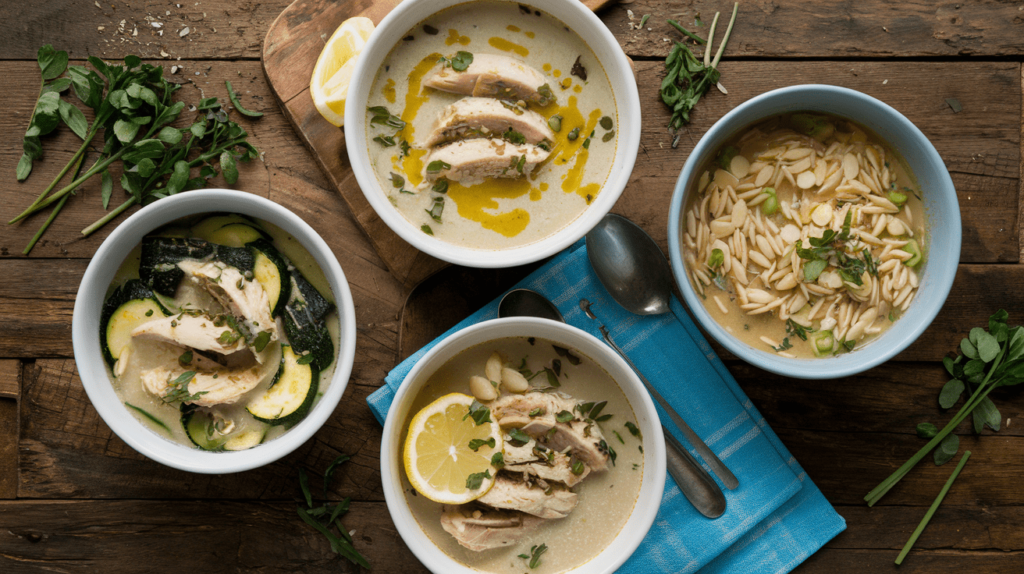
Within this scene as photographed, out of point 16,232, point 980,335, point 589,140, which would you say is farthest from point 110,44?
point 980,335

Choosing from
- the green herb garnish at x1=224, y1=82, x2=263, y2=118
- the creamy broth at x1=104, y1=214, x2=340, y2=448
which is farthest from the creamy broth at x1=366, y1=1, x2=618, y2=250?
the green herb garnish at x1=224, y1=82, x2=263, y2=118

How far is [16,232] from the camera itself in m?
2.07

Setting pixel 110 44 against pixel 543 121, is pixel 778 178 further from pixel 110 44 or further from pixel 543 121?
pixel 110 44

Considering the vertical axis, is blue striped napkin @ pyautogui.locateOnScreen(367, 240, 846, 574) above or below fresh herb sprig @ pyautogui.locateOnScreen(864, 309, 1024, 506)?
below

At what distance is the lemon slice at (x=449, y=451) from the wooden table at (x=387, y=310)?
33cm

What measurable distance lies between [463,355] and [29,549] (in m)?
1.66

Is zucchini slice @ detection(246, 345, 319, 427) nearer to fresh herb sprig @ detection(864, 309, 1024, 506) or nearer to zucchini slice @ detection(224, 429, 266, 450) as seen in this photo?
zucchini slice @ detection(224, 429, 266, 450)

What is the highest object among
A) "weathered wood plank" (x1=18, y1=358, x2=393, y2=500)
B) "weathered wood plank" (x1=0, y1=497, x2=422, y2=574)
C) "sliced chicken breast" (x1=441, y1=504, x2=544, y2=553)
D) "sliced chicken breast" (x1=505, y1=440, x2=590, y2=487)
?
"sliced chicken breast" (x1=505, y1=440, x2=590, y2=487)

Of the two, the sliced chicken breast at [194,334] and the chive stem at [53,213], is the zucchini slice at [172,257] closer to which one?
the sliced chicken breast at [194,334]

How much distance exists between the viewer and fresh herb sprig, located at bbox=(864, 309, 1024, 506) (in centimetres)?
210

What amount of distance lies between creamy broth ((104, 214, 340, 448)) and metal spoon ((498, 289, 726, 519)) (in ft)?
1.81

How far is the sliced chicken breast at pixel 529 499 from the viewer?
175 centimetres

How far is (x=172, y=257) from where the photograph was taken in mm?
1757

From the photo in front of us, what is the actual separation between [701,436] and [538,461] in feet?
1.92
